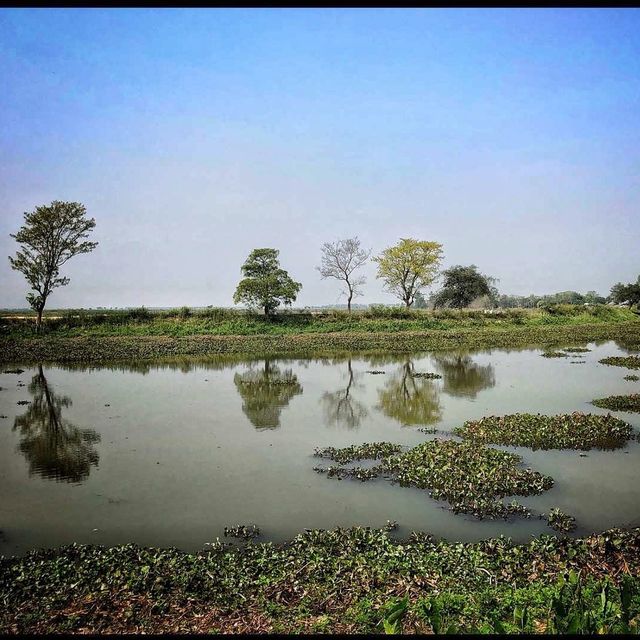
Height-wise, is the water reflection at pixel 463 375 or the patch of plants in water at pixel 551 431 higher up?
the water reflection at pixel 463 375

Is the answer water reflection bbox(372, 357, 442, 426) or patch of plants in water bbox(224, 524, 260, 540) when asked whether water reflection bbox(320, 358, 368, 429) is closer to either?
water reflection bbox(372, 357, 442, 426)

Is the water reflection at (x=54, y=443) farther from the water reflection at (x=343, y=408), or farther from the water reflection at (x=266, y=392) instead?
the water reflection at (x=343, y=408)

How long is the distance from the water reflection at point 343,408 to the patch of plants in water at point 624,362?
16.6 meters

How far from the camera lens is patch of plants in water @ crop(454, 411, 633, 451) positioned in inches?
500

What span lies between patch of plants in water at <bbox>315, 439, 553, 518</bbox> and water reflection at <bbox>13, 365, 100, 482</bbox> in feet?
19.2

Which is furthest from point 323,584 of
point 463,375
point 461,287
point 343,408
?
point 461,287

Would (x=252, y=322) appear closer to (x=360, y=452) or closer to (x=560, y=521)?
(x=360, y=452)

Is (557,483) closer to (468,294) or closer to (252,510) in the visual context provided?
(252,510)

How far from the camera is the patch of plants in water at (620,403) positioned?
16.6 metres

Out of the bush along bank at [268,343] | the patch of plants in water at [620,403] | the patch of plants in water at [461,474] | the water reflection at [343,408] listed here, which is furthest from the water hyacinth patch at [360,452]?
the bush along bank at [268,343]

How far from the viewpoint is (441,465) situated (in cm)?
1065

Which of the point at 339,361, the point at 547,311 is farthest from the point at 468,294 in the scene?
the point at 339,361

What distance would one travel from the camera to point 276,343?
129 feet

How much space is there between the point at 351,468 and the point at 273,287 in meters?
37.9
